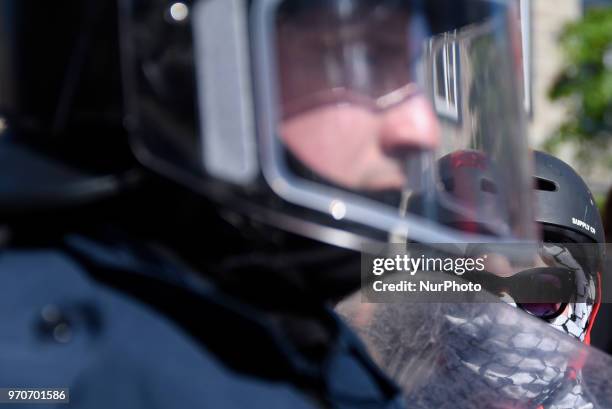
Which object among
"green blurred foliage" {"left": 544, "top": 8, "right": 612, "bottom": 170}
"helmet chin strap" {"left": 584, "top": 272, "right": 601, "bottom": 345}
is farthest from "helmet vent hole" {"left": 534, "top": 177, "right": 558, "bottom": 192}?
"green blurred foliage" {"left": 544, "top": 8, "right": 612, "bottom": 170}

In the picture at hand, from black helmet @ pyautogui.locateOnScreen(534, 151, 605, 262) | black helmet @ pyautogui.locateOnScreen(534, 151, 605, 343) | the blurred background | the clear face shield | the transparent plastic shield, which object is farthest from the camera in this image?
the blurred background

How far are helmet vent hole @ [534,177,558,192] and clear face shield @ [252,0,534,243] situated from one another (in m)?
0.61

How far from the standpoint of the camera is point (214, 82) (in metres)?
1.06

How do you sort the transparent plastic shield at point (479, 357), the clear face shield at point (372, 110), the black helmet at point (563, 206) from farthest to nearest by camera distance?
1. the black helmet at point (563, 206)
2. the transparent plastic shield at point (479, 357)
3. the clear face shield at point (372, 110)

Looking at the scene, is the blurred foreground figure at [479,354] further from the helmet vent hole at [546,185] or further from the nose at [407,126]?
the helmet vent hole at [546,185]

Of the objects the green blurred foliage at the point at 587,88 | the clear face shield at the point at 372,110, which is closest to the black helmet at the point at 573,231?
the clear face shield at the point at 372,110

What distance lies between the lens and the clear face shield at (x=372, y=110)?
3.57ft

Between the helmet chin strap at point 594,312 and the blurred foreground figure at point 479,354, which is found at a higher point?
the blurred foreground figure at point 479,354

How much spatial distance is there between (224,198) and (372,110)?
0.23 m

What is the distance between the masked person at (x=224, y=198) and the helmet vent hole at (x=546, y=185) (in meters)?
0.70

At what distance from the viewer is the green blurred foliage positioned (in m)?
7.58

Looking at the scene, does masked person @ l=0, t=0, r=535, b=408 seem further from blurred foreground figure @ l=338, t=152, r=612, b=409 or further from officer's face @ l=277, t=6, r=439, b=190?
blurred foreground figure @ l=338, t=152, r=612, b=409

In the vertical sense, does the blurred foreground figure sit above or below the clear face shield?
below

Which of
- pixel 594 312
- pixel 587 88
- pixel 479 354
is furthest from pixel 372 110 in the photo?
pixel 587 88
